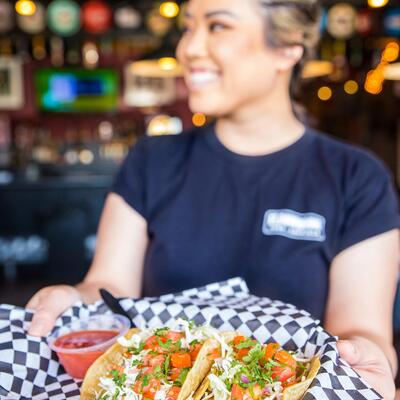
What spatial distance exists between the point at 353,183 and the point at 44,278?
482 cm

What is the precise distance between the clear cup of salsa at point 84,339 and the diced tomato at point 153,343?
0.11 m

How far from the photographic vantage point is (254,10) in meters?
1.40

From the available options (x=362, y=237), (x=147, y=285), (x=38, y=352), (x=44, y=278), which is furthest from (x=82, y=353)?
(x=44, y=278)

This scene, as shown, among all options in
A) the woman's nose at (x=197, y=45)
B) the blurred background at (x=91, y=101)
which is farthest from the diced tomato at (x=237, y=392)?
the blurred background at (x=91, y=101)

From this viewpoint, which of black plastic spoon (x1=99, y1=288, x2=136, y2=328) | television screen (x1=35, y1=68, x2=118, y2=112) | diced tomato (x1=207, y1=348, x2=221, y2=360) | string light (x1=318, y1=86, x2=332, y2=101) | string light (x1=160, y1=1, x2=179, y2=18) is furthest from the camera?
string light (x1=318, y1=86, x2=332, y2=101)

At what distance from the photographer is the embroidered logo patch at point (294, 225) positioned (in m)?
1.41

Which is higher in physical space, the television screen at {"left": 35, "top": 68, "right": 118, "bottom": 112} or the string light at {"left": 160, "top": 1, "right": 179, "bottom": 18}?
the string light at {"left": 160, "top": 1, "right": 179, "bottom": 18}

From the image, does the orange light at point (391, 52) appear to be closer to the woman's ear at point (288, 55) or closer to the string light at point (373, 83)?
the string light at point (373, 83)

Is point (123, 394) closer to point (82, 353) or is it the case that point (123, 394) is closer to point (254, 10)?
point (82, 353)

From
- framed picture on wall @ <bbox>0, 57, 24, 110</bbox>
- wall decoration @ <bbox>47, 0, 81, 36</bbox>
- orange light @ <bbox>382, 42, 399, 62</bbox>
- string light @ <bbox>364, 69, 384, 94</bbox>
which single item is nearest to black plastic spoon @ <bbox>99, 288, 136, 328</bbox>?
wall decoration @ <bbox>47, 0, 81, 36</bbox>

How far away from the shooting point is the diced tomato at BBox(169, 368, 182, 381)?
943 mm

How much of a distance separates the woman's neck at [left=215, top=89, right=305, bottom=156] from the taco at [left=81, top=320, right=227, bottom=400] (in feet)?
2.15

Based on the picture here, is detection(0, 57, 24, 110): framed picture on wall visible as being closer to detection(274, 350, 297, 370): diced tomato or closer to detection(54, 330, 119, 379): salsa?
detection(54, 330, 119, 379): salsa

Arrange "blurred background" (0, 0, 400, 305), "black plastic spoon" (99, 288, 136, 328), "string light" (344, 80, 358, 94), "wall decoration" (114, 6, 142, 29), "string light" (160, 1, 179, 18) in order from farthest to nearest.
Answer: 1. "string light" (344, 80, 358, 94)
2. "wall decoration" (114, 6, 142, 29)
3. "string light" (160, 1, 179, 18)
4. "blurred background" (0, 0, 400, 305)
5. "black plastic spoon" (99, 288, 136, 328)
